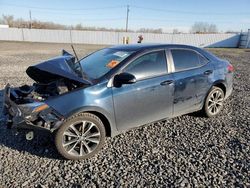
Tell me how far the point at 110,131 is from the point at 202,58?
2398 mm

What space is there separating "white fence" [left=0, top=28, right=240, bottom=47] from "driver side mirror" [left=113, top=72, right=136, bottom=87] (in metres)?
33.1

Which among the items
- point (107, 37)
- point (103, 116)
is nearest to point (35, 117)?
point (103, 116)

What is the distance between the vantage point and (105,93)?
330cm

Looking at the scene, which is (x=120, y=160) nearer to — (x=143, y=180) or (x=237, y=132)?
(x=143, y=180)

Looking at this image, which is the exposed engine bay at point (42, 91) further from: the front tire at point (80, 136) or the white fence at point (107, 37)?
the white fence at point (107, 37)

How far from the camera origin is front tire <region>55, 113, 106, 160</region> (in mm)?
3148

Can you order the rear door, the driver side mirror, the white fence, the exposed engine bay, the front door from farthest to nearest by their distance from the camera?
the white fence, the front door, the rear door, the driver side mirror, the exposed engine bay

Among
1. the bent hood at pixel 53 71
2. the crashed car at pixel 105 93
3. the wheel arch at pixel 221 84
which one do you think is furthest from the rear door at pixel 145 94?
the wheel arch at pixel 221 84

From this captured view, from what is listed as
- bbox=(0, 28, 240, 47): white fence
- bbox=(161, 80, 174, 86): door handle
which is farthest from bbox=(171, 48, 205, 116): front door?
bbox=(0, 28, 240, 47): white fence

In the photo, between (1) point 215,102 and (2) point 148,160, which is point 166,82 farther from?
(1) point 215,102

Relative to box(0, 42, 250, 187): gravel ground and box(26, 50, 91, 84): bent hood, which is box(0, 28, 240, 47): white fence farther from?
box(26, 50, 91, 84): bent hood

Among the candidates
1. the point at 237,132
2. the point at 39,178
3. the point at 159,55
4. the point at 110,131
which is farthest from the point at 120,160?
the point at 237,132

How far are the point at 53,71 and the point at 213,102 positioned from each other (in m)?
3.30

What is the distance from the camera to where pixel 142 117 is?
3.74m
